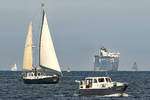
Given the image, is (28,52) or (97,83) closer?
(97,83)

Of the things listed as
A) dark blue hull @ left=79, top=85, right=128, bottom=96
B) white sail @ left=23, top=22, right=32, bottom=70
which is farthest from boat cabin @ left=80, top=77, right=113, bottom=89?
white sail @ left=23, top=22, right=32, bottom=70

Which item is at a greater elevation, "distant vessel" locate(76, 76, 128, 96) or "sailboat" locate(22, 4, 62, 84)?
"sailboat" locate(22, 4, 62, 84)

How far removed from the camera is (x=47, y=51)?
389 ft

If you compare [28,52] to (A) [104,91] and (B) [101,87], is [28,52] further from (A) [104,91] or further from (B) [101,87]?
(A) [104,91]

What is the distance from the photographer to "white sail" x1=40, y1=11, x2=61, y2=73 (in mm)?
117438

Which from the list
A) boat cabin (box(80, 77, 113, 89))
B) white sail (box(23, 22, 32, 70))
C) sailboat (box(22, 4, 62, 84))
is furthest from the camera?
white sail (box(23, 22, 32, 70))

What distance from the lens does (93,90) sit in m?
80.1

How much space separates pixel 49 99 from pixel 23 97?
21.5 feet

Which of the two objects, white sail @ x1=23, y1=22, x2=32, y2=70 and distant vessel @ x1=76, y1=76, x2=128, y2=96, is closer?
distant vessel @ x1=76, y1=76, x2=128, y2=96

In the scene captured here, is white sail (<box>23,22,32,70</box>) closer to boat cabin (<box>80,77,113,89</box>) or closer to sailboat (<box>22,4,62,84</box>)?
sailboat (<box>22,4,62,84</box>)

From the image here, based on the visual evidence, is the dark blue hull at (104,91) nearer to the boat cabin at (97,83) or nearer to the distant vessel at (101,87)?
the distant vessel at (101,87)

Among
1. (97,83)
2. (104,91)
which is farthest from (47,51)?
(104,91)

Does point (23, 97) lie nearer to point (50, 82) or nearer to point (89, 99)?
point (89, 99)

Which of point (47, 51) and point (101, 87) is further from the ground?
point (47, 51)
